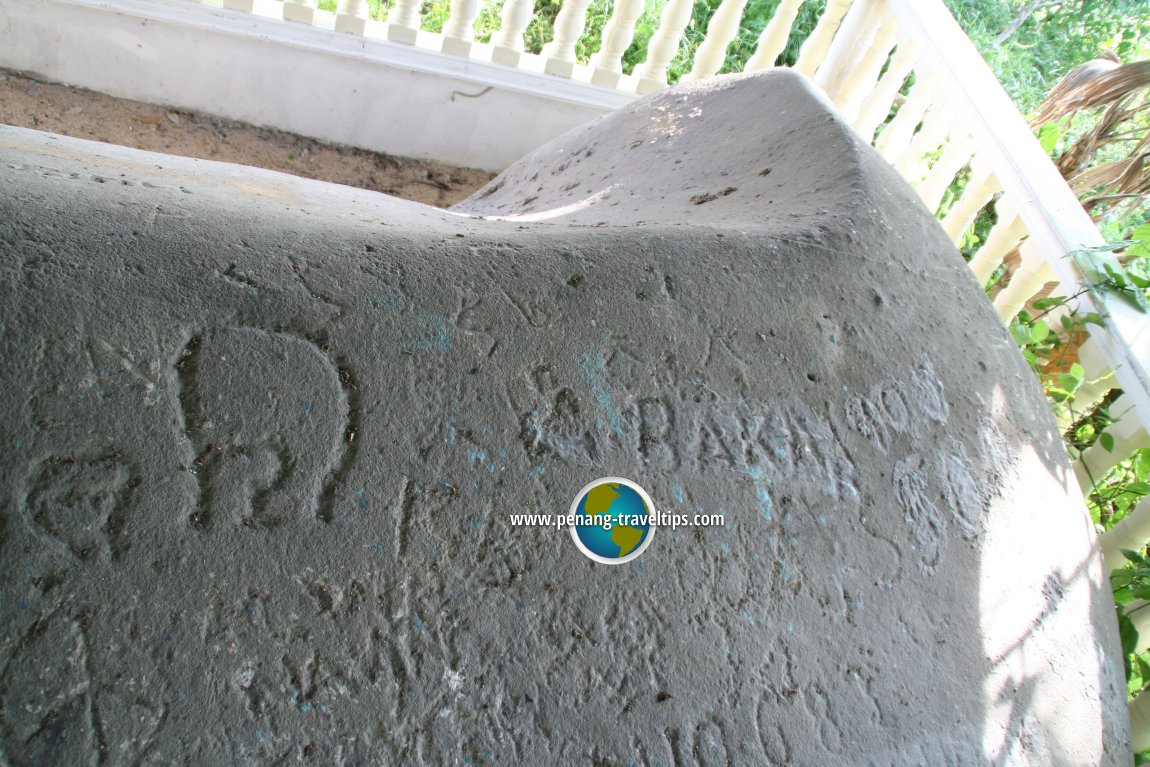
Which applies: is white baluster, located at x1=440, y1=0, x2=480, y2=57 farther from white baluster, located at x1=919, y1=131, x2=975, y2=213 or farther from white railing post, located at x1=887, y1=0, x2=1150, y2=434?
white baluster, located at x1=919, y1=131, x2=975, y2=213

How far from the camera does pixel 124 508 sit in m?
0.87

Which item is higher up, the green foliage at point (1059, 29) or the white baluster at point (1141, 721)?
the white baluster at point (1141, 721)

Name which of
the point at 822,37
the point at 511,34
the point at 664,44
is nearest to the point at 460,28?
the point at 511,34

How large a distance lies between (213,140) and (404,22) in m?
0.69

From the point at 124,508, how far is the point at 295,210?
47 cm

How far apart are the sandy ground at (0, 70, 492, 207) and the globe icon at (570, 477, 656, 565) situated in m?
2.08

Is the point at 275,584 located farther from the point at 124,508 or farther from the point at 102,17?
the point at 102,17

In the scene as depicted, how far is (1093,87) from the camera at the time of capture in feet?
9.32

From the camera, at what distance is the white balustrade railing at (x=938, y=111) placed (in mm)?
1819

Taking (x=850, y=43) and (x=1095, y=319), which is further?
(x=850, y=43)

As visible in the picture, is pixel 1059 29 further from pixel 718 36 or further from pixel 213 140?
pixel 213 140

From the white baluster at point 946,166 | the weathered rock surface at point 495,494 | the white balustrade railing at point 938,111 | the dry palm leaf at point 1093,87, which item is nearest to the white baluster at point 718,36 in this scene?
the white balustrade railing at point 938,111

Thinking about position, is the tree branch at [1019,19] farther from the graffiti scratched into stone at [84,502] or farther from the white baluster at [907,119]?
the graffiti scratched into stone at [84,502]

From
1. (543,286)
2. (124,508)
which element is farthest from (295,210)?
(124,508)
